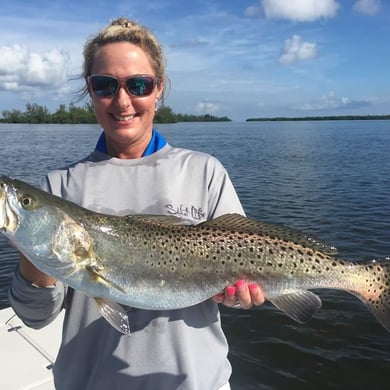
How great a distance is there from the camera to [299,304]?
143 inches

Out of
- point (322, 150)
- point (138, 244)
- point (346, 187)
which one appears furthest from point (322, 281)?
point (322, 150)

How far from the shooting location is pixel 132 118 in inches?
137

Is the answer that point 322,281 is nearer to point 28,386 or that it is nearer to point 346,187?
point 28,386

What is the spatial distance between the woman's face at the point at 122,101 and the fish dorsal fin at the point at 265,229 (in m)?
0.89

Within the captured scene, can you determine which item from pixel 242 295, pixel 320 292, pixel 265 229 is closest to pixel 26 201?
pixel 242 295

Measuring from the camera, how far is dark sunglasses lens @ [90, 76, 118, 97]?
3.39m

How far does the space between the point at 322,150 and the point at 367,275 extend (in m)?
45.1

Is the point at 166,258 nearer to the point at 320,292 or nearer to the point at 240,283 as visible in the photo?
the point at 240,283

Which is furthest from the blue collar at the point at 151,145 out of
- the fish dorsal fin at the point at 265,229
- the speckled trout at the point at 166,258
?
the fish dorsal fin at the point at 265,229

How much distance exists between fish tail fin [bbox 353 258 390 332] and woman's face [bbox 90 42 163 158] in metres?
2.09

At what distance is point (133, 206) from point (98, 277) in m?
0.59

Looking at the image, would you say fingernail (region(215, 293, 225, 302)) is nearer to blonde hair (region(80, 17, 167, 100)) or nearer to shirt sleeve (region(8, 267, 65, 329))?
shirt sleeve (region(8, 267, 65, 329))

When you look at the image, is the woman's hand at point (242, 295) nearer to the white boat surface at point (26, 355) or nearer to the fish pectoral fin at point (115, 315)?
the fish pectoral fin at point (115, 315)

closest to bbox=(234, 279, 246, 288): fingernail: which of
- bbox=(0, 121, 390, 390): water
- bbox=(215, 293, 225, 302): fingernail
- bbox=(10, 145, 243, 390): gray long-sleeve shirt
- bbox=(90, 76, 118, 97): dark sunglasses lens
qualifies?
bbox=(215, 293, 225, 302): fingernail
